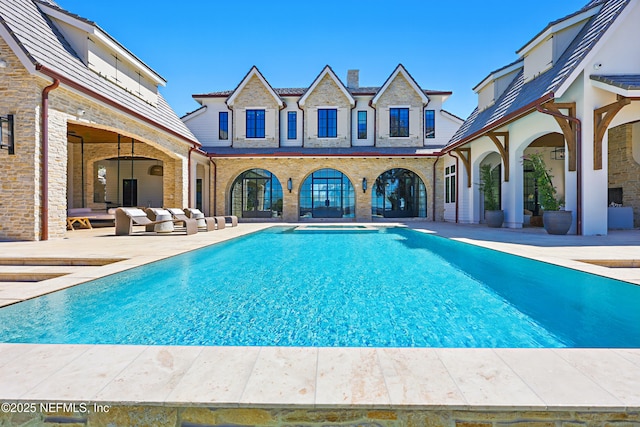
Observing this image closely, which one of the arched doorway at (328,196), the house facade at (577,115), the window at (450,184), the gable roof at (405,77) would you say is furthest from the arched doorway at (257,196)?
the house facade at (577,115)

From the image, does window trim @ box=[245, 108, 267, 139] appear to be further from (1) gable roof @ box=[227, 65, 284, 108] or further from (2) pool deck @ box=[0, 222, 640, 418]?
(2) pool deck @ box=[0, 222, 640, 418]

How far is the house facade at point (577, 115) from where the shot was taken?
369 inches

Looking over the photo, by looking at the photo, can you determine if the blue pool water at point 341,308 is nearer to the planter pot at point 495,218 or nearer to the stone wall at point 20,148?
the stone wall at point 20,148

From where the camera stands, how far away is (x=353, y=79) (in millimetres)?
22656

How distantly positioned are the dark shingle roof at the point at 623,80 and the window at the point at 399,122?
439 inches

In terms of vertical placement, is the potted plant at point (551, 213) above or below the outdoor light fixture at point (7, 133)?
below

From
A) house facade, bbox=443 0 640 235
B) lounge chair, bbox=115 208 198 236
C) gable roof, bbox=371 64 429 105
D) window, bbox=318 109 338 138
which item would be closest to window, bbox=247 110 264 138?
window, bbox=318 109 338 138

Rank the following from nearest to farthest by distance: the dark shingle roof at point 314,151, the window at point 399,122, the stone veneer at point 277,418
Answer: the stone veneer at point 277,418 < the dark shingle roof at point 314,151 < the window at point 399,122

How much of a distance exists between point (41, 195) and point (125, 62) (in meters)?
7.04

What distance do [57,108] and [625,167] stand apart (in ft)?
63.2

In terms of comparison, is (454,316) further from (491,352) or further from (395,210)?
(395,210)

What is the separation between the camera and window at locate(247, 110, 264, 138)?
2028cm

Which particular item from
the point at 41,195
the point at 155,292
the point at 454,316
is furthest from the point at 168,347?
the point at 41,195

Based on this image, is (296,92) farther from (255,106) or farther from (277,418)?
(277,418)
